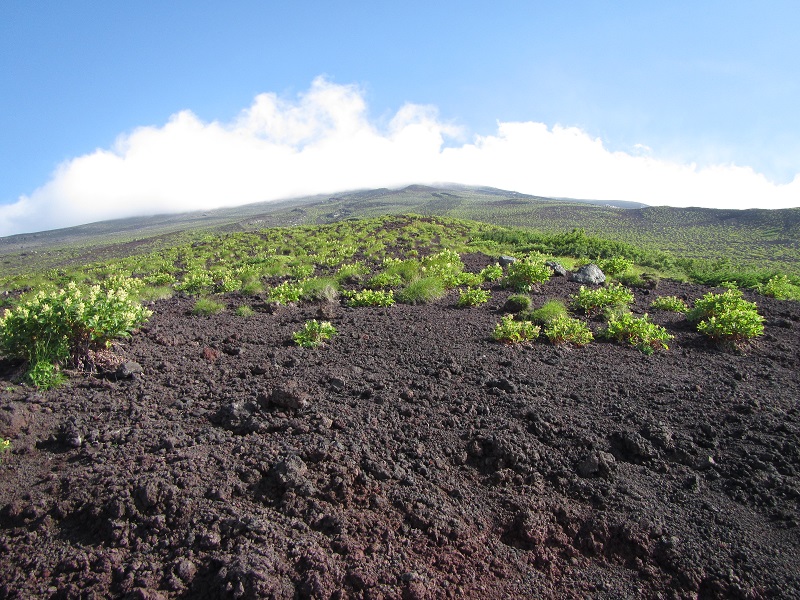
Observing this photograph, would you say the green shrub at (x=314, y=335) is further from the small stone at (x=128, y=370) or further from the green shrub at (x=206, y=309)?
the green shrub at (x=206, y=309)

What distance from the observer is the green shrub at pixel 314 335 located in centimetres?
607

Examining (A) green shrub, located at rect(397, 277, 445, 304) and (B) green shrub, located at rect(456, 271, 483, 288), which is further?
(B) green shrub, located at rect(456, 271, 483, 288)

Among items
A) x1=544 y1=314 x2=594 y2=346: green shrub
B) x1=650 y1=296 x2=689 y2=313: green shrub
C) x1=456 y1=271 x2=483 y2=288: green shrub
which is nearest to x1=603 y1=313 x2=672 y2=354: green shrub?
x1=544 y1=314 x2=594 y2=346: green shrub

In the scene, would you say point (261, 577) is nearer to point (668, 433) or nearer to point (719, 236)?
point (668, 433)

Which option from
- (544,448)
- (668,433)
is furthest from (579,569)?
(668,433)

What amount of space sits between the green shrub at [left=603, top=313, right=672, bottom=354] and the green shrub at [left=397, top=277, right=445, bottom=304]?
134 inches

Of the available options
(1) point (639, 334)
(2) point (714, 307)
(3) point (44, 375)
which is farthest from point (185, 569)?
(2) point (714, 307)

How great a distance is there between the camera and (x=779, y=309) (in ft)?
28.8

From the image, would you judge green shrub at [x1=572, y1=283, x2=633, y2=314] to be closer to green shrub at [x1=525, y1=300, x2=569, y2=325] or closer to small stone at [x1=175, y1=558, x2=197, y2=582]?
green shrub at [x1=525, y1=300, x2=569, y2=325]

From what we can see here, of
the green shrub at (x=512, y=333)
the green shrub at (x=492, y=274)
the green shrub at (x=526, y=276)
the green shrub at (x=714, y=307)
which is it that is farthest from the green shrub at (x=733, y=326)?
the green shrub at (x=492, y=274)

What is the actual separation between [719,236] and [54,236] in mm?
144058

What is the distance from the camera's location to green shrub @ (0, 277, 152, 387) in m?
4.44

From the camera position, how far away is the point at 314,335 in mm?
6266

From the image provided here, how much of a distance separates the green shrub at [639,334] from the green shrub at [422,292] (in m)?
3.42
